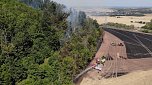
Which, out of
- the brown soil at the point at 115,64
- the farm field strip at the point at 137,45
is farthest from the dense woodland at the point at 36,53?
the farm field strip at the point at 137,45

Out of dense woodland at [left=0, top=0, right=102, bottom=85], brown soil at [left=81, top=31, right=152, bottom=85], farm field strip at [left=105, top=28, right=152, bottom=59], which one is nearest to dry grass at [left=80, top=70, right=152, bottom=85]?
brown soil at [left=81, top=31, right=152, bottom=85]

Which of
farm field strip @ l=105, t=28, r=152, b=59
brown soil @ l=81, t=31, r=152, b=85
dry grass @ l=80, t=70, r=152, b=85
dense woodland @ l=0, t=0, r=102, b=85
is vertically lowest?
farm field strip @ l=105, t=28, r=152, b=59

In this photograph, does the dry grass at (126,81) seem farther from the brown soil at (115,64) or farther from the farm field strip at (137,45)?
the farm field strip at (137,45)

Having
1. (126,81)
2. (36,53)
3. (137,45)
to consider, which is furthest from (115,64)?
(137,45)

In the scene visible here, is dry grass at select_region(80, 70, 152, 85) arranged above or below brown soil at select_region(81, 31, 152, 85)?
above

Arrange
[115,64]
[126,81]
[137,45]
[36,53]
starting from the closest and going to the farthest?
[36,53]
[126,81]
[115,64]
[137,45]

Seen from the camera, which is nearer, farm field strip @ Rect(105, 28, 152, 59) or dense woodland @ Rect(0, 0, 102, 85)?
dense woodland @ Rect(0, 0, 102, 85)

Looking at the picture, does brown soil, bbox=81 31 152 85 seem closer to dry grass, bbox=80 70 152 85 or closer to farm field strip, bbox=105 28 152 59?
dry grass, bbox=80 70 152 85

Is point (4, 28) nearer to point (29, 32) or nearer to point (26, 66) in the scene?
point (29, 32)

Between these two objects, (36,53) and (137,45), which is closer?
(36,53)

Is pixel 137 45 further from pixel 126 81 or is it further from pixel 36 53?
pixel 36 53

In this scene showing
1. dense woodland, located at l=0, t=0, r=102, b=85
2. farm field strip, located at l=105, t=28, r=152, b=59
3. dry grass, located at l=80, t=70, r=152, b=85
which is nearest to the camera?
dense woodland, located at l=0, t=0, r=102, b=85
